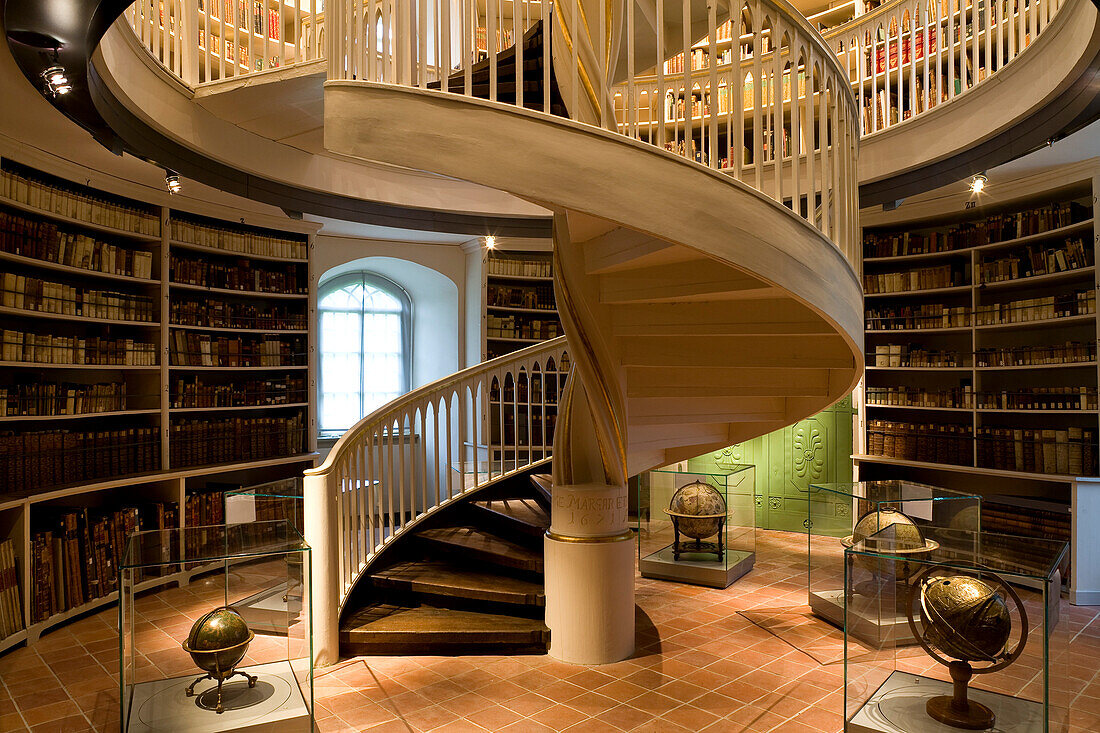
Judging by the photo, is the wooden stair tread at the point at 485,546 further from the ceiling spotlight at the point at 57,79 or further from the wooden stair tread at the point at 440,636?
the ceiling spotlight at the point at 57,79

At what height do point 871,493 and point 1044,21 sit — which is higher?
point 1044,21

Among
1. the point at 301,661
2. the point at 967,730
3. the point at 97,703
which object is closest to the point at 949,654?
the point at 967,730

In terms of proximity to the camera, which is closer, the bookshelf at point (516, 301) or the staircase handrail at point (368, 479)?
the staircase handrail at point (368, 479)

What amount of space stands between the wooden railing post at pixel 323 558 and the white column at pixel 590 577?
3.70ft

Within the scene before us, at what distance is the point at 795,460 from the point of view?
720cm

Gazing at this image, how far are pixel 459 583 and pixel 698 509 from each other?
5.91 feet

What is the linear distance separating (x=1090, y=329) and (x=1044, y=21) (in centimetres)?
238

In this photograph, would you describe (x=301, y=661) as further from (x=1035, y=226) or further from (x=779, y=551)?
(x=1035, y=226)

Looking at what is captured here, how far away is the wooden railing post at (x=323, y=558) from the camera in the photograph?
12.5 feet

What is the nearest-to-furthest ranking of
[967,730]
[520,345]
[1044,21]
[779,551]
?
1. [967,730]
2. [1044,21]
3. [779,551]
4. [520,345]

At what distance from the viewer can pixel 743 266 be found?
2605 millimetres

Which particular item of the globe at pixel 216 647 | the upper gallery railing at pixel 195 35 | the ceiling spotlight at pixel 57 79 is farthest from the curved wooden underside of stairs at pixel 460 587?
the upper gallery railing at pixel 195 35

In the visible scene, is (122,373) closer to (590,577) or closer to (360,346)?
(360,346)

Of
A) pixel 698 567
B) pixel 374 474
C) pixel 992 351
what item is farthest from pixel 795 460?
pixel 374 474
